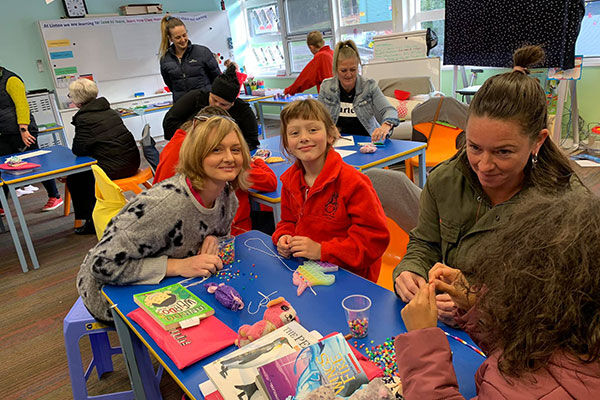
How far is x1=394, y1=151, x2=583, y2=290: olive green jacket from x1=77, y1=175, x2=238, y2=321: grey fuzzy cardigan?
0.80 meters

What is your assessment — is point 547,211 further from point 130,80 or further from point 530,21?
point 130,80

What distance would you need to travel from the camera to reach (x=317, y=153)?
1820 mm

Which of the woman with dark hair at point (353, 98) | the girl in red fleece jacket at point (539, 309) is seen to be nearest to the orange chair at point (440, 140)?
the woman with dark hair at point (353, 98)

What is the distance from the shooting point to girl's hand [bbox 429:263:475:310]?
1.06 meters

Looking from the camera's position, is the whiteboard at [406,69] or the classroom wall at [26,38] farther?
the classroom wall at [26,38]

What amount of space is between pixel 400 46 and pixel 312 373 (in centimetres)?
529

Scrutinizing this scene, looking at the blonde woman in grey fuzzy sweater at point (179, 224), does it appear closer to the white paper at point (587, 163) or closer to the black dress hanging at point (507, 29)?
the black dress hanging at point (507, 29)

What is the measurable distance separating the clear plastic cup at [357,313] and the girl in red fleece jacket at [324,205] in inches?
13.4

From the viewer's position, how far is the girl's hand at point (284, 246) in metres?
1.59

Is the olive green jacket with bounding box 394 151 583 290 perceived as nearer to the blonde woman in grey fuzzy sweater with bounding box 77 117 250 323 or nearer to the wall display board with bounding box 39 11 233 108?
the blonde woman in grey fuzzy sweater with bounding box 77 117 250 323

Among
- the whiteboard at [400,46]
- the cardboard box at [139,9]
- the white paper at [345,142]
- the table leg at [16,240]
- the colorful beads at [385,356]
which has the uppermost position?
the cardboard box at [139,9]

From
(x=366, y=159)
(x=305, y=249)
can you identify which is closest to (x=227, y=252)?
(x=305, y=249)

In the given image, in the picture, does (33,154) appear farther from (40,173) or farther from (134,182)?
(134,182)

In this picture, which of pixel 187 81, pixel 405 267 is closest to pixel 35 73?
pixel 187 81
